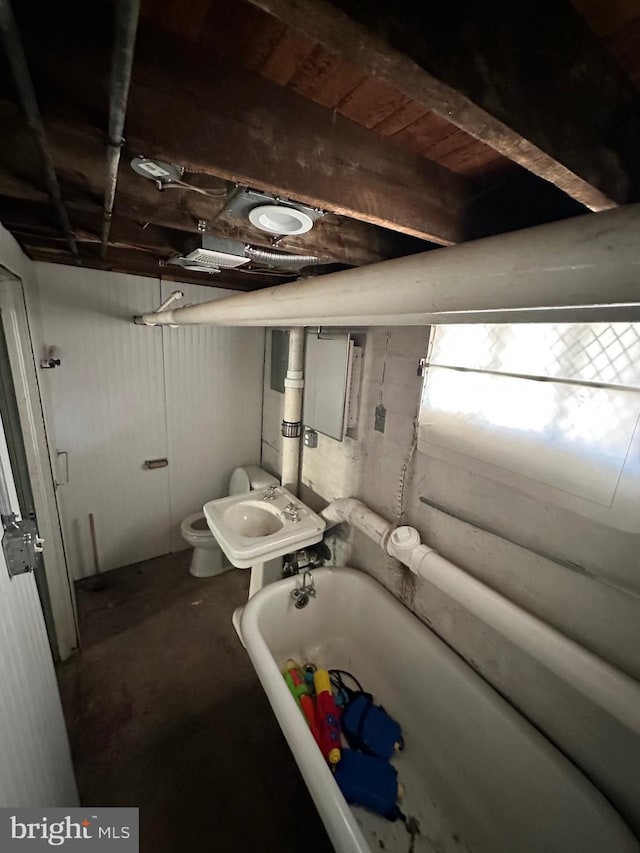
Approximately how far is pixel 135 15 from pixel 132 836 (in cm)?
167

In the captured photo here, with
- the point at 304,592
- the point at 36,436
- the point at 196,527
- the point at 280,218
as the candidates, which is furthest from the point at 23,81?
the point at 196,527

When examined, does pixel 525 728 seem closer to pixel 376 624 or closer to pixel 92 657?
pixel 376 624

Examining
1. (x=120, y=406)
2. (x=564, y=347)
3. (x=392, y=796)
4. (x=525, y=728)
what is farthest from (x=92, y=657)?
(x=564, y=347)

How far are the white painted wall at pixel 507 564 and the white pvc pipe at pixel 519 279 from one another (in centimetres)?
76

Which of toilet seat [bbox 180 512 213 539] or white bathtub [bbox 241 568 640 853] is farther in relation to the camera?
toilet seat [bbox 180 512 213 539]

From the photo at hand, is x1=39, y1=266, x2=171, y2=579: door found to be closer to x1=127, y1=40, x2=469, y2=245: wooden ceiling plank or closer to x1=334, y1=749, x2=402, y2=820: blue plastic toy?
x1=127, y1=40, x2=469, y2=245: wooden ceiling plank

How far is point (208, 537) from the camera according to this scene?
7.59ft

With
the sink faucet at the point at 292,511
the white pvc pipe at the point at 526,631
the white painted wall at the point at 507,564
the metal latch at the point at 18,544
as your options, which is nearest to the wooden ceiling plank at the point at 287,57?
the white painted wall at the point at 507,564

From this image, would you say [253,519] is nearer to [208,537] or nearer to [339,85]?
[208,537]

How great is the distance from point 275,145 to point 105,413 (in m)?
2.15

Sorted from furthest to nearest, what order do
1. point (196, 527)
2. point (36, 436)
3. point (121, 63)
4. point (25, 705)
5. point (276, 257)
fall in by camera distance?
point (196, 527) < point (36, 436) < point (276, 257) < point (25, 705) < point (121, 63)

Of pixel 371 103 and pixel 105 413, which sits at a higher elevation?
pixel 371 103

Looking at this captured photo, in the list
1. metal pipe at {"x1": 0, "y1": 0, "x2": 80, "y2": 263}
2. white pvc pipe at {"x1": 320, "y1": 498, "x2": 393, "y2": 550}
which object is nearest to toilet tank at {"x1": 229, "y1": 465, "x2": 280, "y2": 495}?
white pvc pipe at {"x1": 320, "y1": 498, "x2": 393, "y2": 550}

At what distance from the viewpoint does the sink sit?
1.93 m
